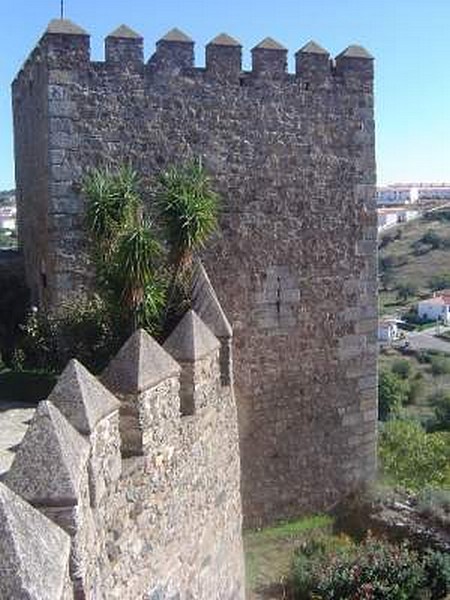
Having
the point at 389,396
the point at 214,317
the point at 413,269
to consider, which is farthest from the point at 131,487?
the point at 413,269

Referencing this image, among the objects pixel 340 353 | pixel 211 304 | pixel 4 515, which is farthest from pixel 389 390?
pixel 4 515

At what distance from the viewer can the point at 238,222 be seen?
38.7 feet

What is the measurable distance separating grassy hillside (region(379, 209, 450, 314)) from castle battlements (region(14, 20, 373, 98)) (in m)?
65.3

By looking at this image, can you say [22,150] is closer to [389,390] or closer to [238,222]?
[238,222]

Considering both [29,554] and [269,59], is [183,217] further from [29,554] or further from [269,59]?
[29,554]

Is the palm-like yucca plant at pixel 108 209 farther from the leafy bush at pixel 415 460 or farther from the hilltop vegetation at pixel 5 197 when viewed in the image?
the hilltop vegetation at pixel 5 197

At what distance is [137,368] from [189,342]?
1410 millimetres

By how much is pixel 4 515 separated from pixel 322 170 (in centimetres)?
923

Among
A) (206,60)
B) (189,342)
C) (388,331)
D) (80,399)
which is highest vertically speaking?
(206,60)

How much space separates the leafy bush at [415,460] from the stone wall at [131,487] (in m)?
6.17

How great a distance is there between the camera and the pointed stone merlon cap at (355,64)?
40.1 ft

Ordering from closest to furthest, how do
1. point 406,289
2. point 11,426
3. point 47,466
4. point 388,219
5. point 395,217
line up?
point 47,466, point 11,426, point 406,289, point 388,219, point 395,217

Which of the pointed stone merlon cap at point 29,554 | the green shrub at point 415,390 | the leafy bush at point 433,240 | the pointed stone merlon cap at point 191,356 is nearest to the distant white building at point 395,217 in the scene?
the leafy bush at point 433,240

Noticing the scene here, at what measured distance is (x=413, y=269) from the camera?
272 feet
